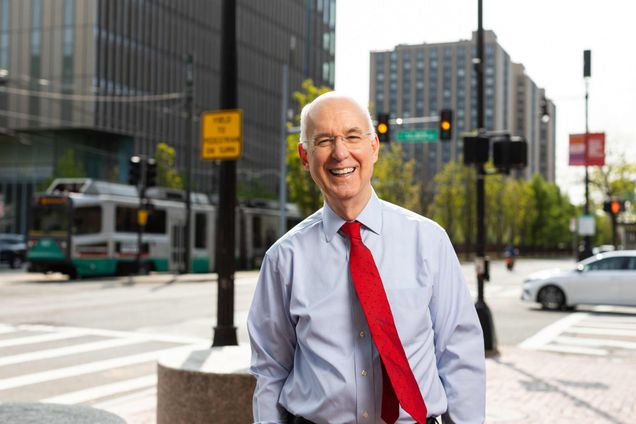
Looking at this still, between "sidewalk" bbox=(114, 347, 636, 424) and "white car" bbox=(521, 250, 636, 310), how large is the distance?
7012 millimetres

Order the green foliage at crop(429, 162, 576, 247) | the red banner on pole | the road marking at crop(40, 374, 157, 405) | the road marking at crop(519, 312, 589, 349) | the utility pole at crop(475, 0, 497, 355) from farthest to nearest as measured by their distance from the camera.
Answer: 1. the green foliage at crop(429, 162, 576, 247)
2. the red banner on pole
3. the road marking at crop(519, 312, 589, 349)
4. the utility pole at crop(475, 0, 497, 355)
5. the road marking at crop(40, 374, 157, 405)

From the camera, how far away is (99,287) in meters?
22.9

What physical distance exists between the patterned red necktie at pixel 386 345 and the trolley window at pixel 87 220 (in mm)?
26306

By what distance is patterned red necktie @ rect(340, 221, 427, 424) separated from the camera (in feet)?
7.49

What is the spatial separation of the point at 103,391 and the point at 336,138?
21.4ft

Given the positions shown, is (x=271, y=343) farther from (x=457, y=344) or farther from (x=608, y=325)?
(x=608, y=325)

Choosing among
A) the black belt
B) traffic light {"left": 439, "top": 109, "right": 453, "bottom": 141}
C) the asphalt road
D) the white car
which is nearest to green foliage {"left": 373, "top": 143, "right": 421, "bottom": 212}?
the asphalt road

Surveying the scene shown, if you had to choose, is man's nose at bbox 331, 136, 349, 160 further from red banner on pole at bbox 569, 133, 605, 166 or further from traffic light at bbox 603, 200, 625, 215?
traffic light at bbox 603, 200, 625, 215

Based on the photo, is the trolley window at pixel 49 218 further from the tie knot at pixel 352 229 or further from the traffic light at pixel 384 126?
the tie knot at pixel 352 229

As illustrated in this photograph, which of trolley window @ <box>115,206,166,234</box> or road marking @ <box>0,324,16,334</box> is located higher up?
trolley window @ <box>115,206,166,234</box>

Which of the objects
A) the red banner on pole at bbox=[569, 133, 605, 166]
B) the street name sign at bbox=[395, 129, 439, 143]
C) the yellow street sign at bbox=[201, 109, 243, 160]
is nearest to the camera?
the yellow street sign at bbox=[201, 109, 243, 160]

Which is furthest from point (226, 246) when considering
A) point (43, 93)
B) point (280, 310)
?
point (43, 93)

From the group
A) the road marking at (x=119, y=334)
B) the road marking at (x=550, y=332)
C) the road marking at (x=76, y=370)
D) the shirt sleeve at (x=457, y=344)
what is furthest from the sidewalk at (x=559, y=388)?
the road marking at (x=119, y=334)

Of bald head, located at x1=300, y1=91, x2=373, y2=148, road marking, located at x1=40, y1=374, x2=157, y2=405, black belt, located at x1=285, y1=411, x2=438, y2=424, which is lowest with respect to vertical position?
road marking, located at x1=40, y1=374, x2=157, y2=405
